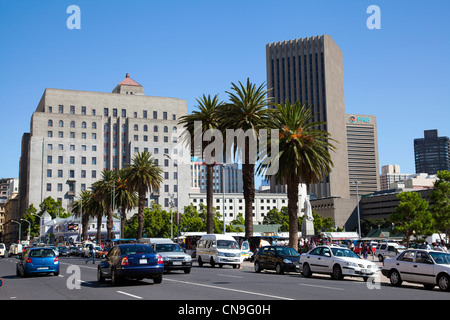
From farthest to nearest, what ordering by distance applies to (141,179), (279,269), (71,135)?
(71,135) → (141,179) → (279,269)

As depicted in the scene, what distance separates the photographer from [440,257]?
754 inches

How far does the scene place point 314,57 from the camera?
640 feet

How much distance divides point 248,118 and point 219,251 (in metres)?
13.5

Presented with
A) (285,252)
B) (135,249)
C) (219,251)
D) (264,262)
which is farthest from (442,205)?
(135,249)

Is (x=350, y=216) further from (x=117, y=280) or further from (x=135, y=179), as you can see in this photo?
(x=117, y=280)

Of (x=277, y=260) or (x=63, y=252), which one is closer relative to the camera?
(x=277, y=260)

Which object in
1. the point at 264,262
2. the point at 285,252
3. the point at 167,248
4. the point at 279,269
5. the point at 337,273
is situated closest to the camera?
the point at 337,273

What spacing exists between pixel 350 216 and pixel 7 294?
178 m

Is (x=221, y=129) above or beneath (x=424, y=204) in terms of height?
above

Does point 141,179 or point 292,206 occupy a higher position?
point 141,179

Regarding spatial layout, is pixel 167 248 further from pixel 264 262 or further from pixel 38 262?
pixel 38 262
